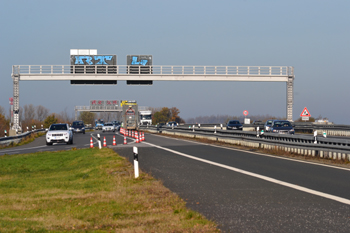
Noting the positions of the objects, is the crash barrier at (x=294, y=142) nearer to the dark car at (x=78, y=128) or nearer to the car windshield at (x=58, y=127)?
the car windshield at (x=58, y=127)

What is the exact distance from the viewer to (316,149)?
18562 mm

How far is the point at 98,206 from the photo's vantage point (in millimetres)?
8750

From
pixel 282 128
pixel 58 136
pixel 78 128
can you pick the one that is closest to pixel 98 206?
pixel 58 136

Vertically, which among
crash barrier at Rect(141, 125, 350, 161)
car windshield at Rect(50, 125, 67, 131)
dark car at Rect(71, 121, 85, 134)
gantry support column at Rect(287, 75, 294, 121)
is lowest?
dark car at Rect(71, 121, 85, 134)

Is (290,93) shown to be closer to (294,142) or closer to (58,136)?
(58,136)

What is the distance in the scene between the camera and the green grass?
6957 millimetres

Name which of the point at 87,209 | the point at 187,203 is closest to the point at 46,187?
the point at 87,209

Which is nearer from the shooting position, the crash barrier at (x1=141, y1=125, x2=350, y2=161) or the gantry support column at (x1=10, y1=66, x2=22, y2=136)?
the crash barrier at (x1=141, y1=125, x2=350, y2=161)

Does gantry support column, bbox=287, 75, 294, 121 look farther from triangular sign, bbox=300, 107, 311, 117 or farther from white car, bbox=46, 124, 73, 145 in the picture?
white car, bbox=46, 124, 73, 145

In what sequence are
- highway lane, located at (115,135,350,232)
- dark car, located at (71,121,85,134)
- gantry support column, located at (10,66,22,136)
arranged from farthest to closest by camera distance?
1. dark car, located at (71,121,85,134)
2. gantry support column, located at (10,66,22,136)
3. highway lane, located at (115,135,350,232)

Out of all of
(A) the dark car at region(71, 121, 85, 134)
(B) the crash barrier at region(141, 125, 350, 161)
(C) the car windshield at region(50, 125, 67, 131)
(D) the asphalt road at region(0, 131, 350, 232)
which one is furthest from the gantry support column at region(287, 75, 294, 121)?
(D) the asphalt road at region(0, 131, 350, 232)

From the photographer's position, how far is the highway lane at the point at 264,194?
23.3ft

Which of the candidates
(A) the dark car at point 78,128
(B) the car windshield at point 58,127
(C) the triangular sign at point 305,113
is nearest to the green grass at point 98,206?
(B) the car windshield at point 58,127

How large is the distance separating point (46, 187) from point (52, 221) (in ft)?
17.9
